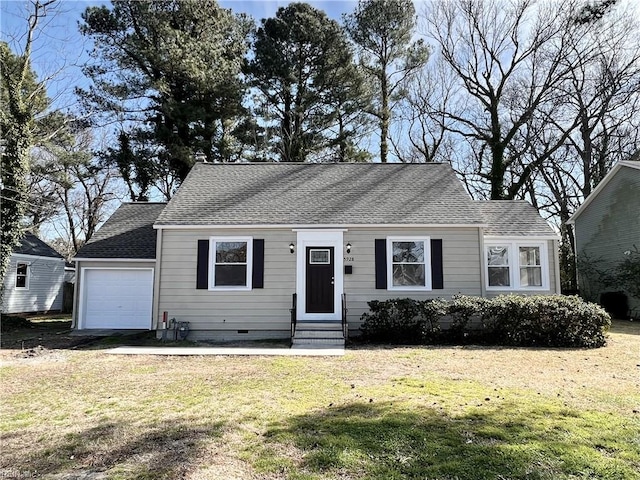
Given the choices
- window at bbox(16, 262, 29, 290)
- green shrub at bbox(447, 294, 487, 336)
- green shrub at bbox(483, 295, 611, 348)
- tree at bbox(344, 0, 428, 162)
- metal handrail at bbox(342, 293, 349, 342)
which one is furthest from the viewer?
tree at bbox(344, 0, 428, 162)

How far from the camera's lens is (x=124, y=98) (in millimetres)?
23672

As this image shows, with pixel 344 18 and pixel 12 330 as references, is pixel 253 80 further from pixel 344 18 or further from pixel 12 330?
pixel 12 330

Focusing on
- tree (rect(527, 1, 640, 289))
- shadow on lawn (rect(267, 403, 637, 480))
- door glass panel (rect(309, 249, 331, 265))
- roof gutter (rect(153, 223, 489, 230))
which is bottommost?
shadow on lawn (rect(267, 403, 637, 480))

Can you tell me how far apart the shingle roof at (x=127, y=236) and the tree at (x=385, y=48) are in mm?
14495

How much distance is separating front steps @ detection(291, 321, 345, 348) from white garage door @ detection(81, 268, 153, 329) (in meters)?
5.67

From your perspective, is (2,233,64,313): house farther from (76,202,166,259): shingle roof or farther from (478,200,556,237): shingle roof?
(478,200,556,237): shingle roof

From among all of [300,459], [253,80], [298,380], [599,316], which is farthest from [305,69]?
[300,459]

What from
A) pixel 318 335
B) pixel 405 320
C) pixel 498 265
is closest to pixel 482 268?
pixel 498 265

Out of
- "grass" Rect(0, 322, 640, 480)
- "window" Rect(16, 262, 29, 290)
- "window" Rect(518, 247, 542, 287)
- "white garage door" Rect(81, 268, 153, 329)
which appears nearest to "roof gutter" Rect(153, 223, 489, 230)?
"window" Rect(518, 247, 542, 287)

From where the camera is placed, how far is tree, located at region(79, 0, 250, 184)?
23.3 m

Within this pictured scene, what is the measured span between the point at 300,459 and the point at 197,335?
27.8 ft

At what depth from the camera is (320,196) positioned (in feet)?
43.5

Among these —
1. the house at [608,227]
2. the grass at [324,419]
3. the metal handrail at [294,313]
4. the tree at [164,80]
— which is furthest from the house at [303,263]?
the tree at [164,80]

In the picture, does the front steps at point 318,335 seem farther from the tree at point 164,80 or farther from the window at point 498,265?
the tree at point 164,80
